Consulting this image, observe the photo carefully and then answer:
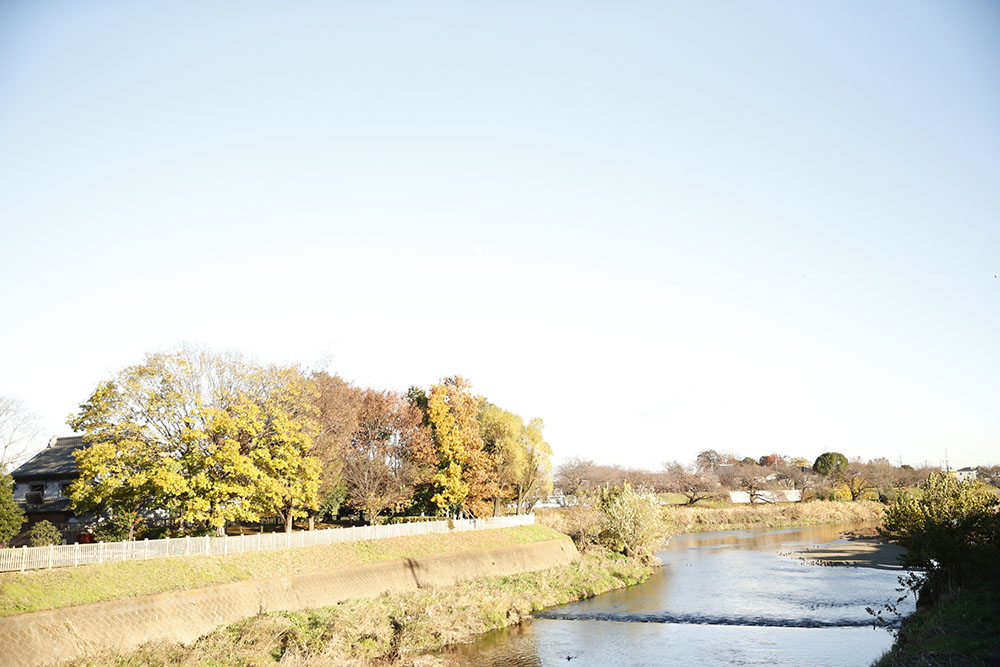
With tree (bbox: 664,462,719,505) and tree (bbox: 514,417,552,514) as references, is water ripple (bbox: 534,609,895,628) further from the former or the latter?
tree (bbox: 664,462,719,505)

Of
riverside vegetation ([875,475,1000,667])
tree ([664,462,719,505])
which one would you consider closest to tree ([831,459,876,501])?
tree ([664,462,719,505])

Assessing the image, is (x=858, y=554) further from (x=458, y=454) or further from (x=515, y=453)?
(x=458, y=454)

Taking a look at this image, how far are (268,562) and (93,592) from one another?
9.20 metres

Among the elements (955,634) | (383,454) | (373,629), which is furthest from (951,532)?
(383,454)

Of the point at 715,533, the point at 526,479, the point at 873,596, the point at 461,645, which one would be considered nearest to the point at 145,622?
the point at 461,645

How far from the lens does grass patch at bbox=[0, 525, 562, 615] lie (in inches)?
934

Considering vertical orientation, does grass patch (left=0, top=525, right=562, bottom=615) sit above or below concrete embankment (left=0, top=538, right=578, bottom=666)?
above

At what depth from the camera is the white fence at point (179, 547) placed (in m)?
25.5

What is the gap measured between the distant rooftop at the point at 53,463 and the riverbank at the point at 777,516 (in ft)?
225

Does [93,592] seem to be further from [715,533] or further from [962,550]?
[715,533]

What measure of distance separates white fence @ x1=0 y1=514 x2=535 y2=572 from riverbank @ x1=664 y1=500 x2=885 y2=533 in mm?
57218

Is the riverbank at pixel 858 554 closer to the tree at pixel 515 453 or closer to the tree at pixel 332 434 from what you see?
the tree at pixel 515 453

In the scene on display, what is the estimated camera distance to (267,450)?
37469 mm

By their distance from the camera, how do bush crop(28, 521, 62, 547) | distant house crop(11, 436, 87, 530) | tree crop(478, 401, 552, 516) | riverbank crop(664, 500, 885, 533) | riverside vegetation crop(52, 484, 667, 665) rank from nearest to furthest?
riverside vegetation crop(52, 484, 667, 665) < bush crop(28, 521, 62, 547) < distant house crop(11, 436, 87, 530) < tree crop(478, 401, 552, 516) < riverbank crop(664, 500, 885, 533)
